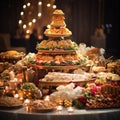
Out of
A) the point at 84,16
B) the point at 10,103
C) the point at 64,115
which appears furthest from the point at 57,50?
the point at 84,16

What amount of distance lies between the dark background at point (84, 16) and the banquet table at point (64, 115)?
14.0 meters

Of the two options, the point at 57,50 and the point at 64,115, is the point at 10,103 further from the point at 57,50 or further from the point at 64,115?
the point at 57,50

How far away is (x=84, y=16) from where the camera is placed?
85.8 ft

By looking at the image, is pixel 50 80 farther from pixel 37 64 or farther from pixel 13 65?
pixel 13 65

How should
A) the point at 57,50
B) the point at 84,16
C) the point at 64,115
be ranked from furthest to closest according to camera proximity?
the point at 84,16 < the point at 57,50 < the point at 64,115

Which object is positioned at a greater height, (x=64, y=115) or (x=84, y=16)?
(x=84, y=16)

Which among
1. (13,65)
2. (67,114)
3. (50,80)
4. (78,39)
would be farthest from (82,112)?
(78,39)

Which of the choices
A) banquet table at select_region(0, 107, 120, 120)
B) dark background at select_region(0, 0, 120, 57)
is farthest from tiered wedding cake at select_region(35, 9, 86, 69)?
dark background at select_region(0, 0, 120, 57)

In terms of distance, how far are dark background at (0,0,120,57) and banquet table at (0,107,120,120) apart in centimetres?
1398

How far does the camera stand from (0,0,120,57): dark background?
25.0m

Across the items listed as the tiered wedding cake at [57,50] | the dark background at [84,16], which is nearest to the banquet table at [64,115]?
the tiered wedding cake at [57,50]

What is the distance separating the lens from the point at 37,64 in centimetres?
Result: 1297

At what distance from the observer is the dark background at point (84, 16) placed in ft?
82.1

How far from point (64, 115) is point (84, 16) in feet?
52.7
